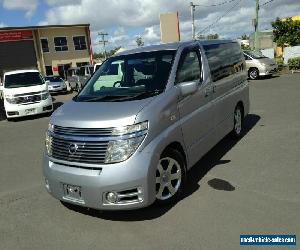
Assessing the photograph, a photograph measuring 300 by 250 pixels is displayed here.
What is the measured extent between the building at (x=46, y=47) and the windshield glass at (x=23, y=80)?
88.7 ft

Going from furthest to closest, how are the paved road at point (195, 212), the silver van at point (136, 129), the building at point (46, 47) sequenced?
1. the building at point (46, 47)
2. the silver van at point (136, 129)
3. the paved road at point (195, 212)

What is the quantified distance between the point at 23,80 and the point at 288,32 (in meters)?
29.8

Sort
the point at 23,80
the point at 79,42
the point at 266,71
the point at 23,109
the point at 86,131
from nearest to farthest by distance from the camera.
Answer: the point at 86,131
the point at 23,109
the point at 23,80
the point at 266,71
the point at 79,42

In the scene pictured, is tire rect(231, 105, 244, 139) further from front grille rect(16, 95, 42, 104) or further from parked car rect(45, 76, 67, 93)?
parked car rect(45, 76, 67, 93)

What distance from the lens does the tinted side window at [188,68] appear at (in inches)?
198

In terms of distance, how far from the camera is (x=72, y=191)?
414 centimetres

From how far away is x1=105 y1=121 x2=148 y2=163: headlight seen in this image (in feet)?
12.9

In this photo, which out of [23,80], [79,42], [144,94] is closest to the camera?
[144,94]

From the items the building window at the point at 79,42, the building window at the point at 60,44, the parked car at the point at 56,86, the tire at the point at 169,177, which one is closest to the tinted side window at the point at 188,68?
the tire at the point at 169,177

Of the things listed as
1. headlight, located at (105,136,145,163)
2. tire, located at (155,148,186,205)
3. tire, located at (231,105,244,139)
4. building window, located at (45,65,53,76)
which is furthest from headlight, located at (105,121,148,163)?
building window, located at (45,65,53,76)

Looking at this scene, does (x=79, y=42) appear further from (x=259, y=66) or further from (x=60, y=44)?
(x=259, y=66)

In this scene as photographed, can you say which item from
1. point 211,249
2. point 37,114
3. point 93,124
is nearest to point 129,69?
point 93,124

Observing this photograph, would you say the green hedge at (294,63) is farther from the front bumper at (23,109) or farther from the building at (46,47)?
the building at (46,47)

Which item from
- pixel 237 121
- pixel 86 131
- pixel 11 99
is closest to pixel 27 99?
pixel 11 99
